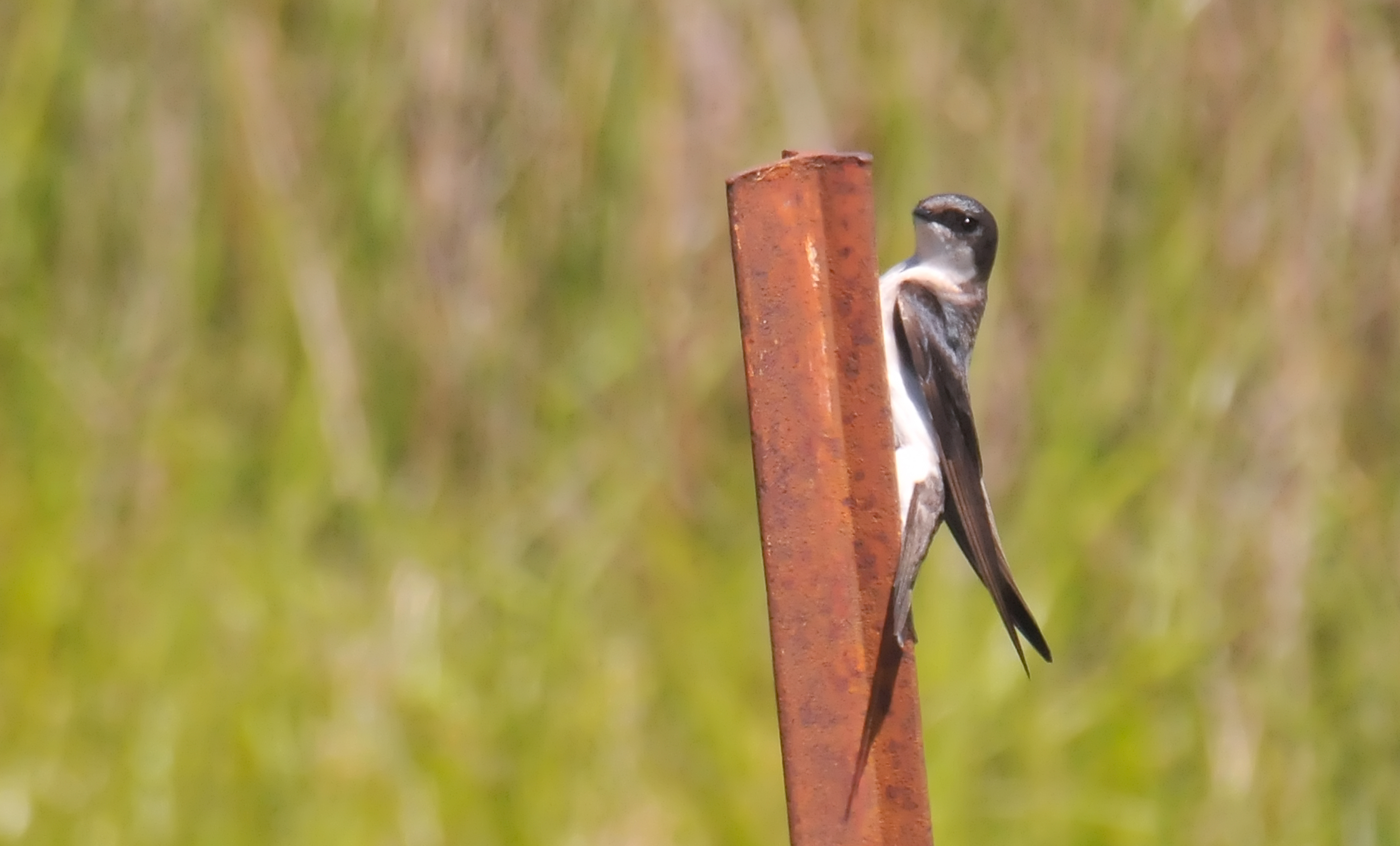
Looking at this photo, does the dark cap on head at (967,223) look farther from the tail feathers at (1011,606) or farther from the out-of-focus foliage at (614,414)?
the out-of-focus foliage at (614,414)

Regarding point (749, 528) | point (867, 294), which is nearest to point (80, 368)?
point (749, 528)

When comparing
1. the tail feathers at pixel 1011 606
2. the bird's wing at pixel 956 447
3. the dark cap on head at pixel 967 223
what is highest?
the dark cap on head at pixel 967 223

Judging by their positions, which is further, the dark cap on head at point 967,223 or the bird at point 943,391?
the dark cap on head at point 967,223

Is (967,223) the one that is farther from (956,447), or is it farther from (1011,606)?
(1011,606)

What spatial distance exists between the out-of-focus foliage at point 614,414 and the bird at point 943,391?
145cm

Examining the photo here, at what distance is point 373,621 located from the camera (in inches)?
138

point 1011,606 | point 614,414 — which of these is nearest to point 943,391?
point 1011,606

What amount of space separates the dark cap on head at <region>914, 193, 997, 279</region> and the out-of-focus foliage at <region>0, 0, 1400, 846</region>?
149 centimetres

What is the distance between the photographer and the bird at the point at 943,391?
4.88ft

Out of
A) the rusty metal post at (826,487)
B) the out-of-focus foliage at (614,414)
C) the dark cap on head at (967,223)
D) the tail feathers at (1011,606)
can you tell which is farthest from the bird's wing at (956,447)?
the out-of-focus foliage at (614,414)

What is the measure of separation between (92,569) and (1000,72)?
235cm

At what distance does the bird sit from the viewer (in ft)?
4.88

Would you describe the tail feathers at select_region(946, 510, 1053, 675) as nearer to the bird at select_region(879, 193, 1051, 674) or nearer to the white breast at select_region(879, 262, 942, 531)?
the bird at select_region(879, 193, 1051, 674)

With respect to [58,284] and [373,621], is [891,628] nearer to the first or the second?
[373,621]
